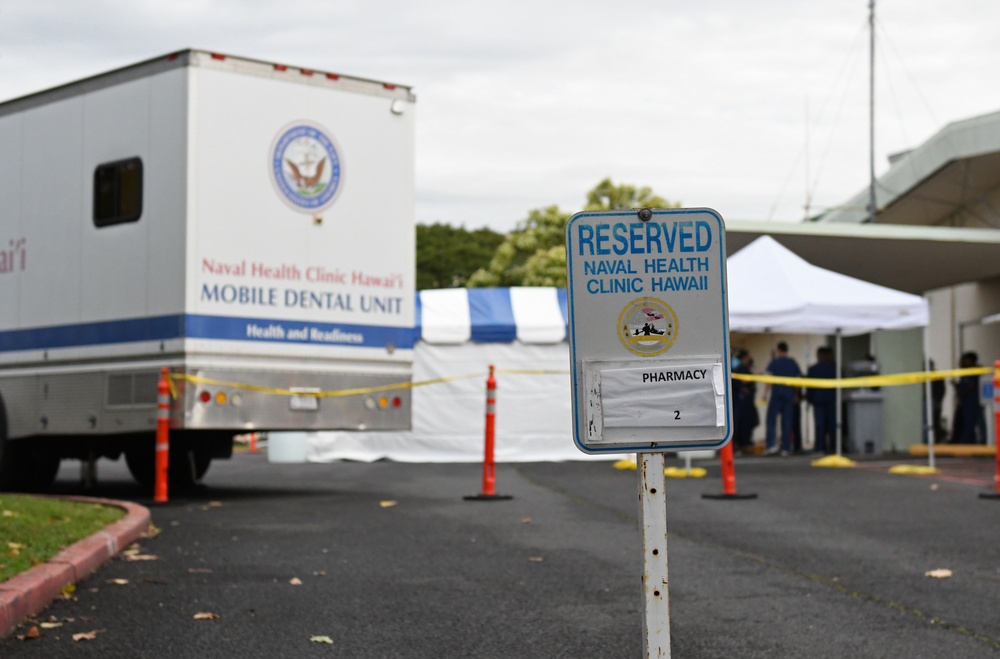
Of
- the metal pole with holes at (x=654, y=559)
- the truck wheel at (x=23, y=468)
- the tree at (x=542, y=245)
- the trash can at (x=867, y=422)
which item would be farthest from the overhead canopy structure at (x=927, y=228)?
the tree at (x=542, y=245)

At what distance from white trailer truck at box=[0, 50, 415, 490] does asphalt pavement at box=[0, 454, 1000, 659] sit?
3.88 ft

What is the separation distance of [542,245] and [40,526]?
4276 cm

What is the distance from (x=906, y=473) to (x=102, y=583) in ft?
37.1

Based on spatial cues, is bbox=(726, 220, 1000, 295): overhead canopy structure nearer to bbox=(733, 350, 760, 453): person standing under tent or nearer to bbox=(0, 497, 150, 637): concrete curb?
bbox=(733, 350, 760, 453): person standing under tent

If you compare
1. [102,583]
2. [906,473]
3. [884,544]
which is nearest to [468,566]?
[102,583]

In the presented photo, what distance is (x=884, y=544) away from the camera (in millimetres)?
9430

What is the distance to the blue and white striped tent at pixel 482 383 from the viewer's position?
70.4ft

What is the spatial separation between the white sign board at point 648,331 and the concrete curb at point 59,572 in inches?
131

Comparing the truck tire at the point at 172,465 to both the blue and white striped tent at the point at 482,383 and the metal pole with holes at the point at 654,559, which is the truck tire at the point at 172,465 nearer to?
the blue and white striped tent at the point at 482,383

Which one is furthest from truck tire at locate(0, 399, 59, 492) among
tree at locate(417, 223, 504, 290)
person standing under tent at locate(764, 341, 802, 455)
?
tree at locate(417, 223, 504, 290)

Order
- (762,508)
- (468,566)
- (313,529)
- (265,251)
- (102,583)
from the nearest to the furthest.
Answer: (102,583), (468,566), (313,529), (762,508), (265,251)

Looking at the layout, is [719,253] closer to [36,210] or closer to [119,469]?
[36,210]

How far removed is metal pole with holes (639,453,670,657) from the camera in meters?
4.07

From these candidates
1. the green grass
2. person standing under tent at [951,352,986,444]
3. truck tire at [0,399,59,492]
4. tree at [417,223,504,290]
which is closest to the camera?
the green grass
